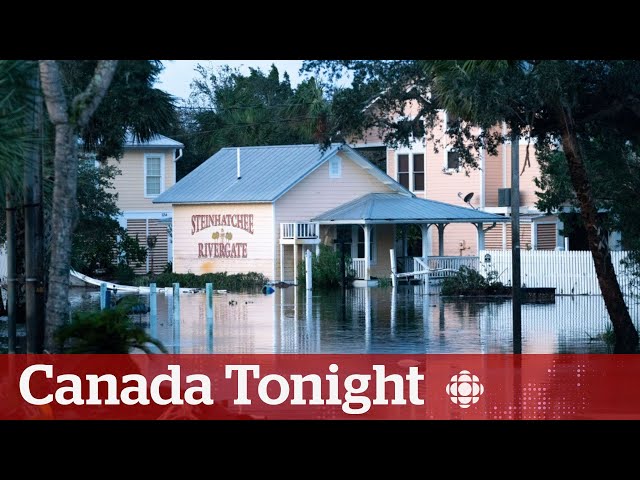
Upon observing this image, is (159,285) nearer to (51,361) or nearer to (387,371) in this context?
(387,371)

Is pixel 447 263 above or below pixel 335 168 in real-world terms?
below

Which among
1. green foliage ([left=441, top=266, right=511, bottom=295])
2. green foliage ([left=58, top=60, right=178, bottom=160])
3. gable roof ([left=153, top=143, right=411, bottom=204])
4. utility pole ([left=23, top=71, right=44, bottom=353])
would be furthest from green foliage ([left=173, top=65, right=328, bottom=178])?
utility pole ([left=23, top=71, right=44, bottom=353])

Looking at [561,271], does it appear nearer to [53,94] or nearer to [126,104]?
[126,104]

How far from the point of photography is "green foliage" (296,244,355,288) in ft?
136

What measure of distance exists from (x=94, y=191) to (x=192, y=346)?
63.0ft

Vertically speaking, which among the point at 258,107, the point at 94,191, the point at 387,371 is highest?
the point at 258,107

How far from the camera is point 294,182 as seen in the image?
43531 mm

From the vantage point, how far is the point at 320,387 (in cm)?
1650

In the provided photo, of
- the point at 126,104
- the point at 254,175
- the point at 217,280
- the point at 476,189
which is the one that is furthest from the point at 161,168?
the point at 126,104

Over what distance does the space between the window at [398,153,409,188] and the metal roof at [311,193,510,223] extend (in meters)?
4.09

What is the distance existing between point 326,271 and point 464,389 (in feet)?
82.6

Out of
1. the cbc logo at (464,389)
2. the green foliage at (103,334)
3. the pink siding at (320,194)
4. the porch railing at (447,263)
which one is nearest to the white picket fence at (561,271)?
the porch railing at (447,263)

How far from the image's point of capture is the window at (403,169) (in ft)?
162
